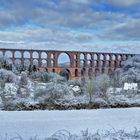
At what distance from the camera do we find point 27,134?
14.9ft

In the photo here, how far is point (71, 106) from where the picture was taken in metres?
11.1

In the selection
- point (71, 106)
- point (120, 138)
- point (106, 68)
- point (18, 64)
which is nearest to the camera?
point (120, 138)

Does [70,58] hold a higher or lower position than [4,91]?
higher

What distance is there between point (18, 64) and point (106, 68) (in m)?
11.2

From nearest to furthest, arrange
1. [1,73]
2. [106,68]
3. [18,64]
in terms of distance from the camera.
→ [1,73]
[18,64]
[106,68]

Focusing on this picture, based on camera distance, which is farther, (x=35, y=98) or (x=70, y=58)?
(x=70, y=58)

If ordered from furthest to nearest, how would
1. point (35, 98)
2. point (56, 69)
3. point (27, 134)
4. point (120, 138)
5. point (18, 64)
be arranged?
point (56, 69)
point (18, 64)
point (35, 98)
point (27, 134)
point (120, 138)

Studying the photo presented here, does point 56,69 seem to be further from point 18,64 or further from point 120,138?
point 120,138

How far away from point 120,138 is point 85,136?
417 mm

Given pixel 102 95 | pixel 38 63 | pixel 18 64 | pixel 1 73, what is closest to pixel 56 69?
pixel 38 63

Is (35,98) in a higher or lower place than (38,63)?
lower

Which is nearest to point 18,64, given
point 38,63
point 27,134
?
point 38,63

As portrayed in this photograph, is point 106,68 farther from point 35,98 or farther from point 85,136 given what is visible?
point 85,136

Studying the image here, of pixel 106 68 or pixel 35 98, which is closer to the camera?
pixel 35 98
